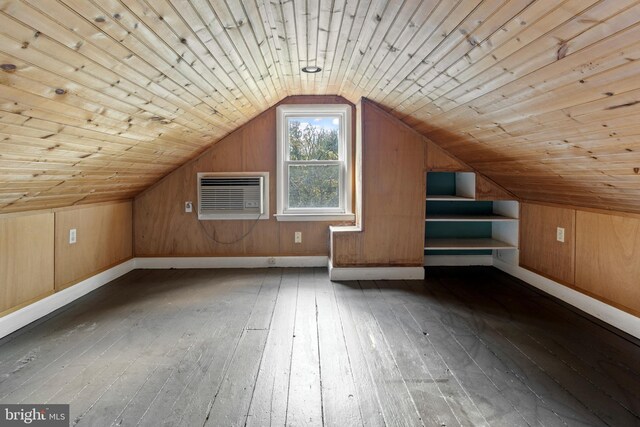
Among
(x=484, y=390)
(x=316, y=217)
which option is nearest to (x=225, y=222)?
(x=316, y=217)

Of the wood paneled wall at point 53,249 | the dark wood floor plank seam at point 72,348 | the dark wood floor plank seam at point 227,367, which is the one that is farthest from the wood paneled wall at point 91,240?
the dark wood floor plank seam at point 227,367

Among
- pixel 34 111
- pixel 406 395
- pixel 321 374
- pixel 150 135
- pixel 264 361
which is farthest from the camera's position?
pixel 150 135

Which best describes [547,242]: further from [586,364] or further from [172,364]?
[172,364]

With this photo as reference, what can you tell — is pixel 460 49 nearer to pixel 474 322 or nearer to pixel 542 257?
pixel 474 322

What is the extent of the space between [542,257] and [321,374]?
265 cm

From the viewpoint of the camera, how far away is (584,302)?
2.81 meters

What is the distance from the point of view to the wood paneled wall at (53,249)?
2387 mm

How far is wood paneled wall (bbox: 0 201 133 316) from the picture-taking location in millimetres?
2387

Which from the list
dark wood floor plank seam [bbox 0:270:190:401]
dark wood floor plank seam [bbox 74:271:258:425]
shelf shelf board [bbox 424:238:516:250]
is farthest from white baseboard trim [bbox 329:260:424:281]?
dark wood floor plank seam [bbox 0:270:190:401]

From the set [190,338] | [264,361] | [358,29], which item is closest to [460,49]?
[358,29]

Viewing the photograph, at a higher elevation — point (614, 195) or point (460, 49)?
point (460, 49)

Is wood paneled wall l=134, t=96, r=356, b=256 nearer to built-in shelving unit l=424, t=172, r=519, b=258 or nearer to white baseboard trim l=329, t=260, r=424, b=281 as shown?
white baseboard trim l=329, t=260, r=424, b=281

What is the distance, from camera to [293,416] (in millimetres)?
1543

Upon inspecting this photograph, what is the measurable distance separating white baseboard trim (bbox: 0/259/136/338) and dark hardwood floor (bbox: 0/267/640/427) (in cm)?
9
